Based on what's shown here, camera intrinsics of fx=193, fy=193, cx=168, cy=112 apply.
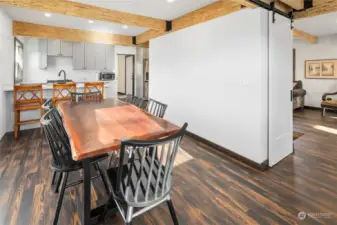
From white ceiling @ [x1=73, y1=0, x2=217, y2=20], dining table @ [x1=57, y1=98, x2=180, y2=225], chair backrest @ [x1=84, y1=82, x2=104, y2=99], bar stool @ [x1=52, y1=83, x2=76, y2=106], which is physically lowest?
dining table @ [x1=57, y1=98, x2=180, y2=225]

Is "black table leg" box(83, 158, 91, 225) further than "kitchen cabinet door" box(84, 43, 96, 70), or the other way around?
"kitchen cabinet door" box(84, 43, 96, 70)

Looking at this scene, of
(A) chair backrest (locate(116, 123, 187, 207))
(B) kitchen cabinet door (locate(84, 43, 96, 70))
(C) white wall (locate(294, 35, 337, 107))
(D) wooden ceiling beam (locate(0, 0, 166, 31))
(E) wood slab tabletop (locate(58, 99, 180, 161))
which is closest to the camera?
(A) chair backrest (locate(116, 123, 187, 207))

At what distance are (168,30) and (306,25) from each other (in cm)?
379

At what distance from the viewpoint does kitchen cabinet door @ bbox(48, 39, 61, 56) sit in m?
6.07

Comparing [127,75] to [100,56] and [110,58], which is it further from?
[100,56]

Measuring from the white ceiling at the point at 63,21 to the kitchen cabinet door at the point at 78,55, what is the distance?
1.48m

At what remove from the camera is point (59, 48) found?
20.4ft

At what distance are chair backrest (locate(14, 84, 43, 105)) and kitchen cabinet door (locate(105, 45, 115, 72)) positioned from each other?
11.2 ft

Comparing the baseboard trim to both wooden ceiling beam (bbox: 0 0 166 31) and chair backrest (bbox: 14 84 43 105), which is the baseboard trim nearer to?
wooden ceiling beam (bbox: 0 0 166 31)

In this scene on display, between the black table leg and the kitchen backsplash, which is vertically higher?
the kitchen backsplash

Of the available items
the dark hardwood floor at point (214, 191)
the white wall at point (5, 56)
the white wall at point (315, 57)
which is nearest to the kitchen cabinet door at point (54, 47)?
the white wall at point (5, 56)

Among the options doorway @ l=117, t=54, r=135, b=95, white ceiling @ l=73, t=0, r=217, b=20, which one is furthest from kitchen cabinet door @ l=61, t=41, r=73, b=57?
white ceiling @ l=73, t=0, r=217, b=20

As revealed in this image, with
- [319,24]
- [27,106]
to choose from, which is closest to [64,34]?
[27,106]

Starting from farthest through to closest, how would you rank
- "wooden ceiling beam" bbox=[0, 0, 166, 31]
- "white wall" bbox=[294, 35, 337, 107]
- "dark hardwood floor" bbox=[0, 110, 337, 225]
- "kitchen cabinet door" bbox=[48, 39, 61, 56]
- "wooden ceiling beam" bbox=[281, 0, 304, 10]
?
1. "white wall" bbox=[294, 35, 337, 107]
2. "kitchen cabinet door" bbox=[48, 39, 61, 56]
3. "wooden ceiling beam" bbox=[0, 0, 166, 31]
4. "wooden ceiling beam" bbox=[281, 0, 304, 10]
5. "dark hardwood floor" bbox=[0, 110, 337, 225]
